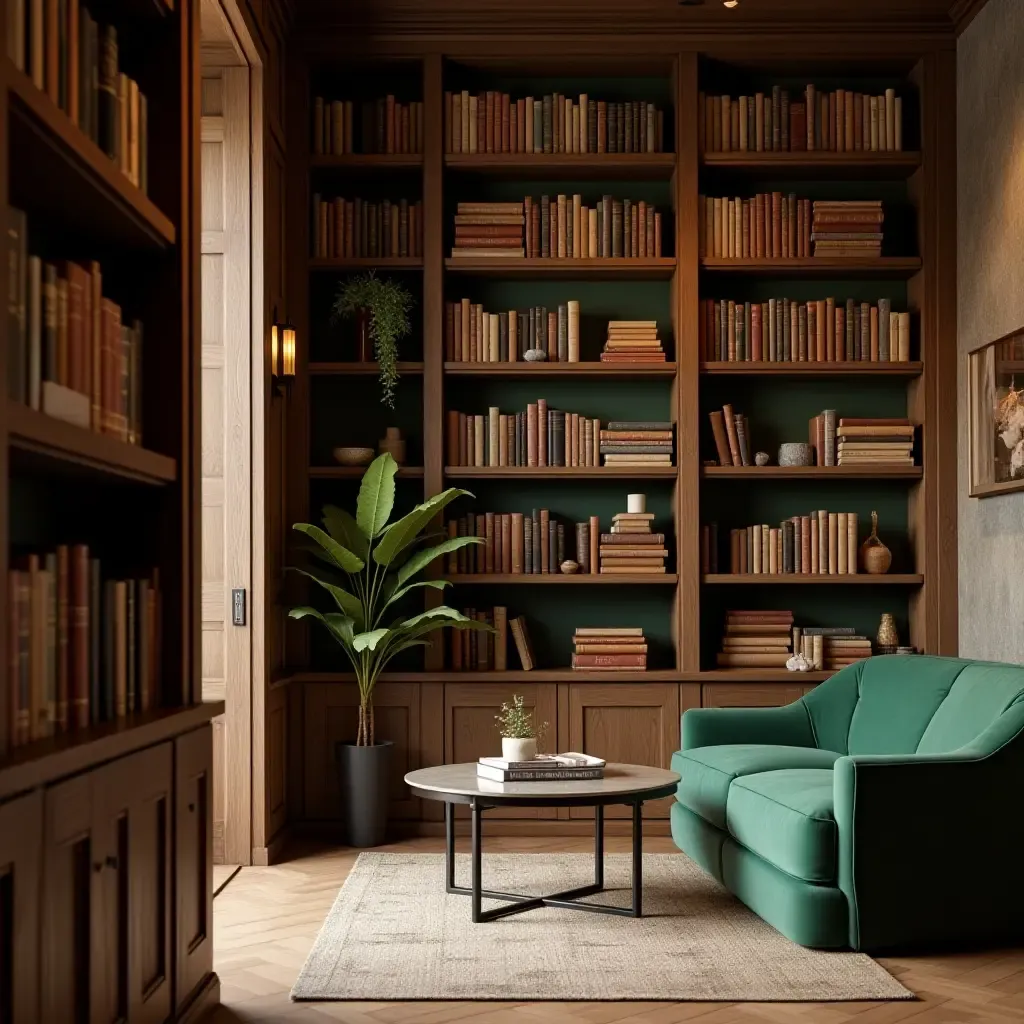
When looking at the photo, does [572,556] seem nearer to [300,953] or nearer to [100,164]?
[300,953]

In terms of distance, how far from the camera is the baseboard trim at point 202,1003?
299 centimetres

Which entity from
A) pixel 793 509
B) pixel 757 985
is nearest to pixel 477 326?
pixel 793 509

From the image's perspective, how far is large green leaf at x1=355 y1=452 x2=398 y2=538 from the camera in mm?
5359

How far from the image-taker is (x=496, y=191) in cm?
597

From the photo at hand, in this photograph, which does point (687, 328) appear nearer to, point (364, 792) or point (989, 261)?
point (989, 261)

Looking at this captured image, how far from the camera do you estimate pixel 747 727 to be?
4961mm

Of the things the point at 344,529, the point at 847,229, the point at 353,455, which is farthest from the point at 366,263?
the point at 847,229

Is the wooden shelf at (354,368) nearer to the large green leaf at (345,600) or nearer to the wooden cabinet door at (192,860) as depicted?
the large green leaf at (345,600)

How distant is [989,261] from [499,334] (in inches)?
77.5

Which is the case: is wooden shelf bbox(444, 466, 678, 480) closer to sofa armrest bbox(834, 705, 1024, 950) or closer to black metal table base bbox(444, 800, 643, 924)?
black metal table base bbox(444, 800, 643, 924)

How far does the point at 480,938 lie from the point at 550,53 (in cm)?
363

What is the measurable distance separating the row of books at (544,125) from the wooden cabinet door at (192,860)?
3.31 metres

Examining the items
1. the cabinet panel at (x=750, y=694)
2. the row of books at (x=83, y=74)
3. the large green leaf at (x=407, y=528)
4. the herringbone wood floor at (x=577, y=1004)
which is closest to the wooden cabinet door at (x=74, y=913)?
the herringbone wood floor at (x=577, y=1004)

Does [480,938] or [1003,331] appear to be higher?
[1003,331]
